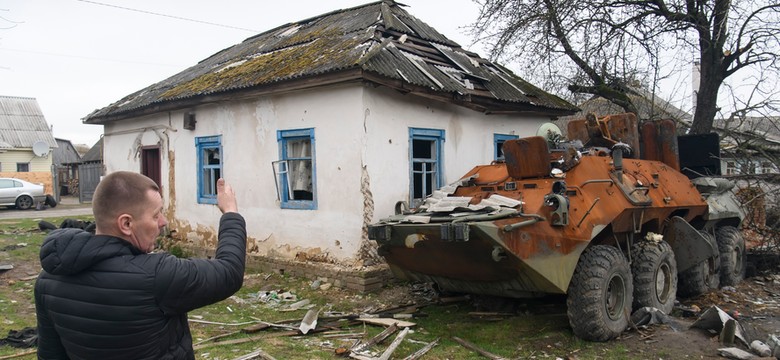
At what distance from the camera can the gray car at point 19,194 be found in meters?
22.0

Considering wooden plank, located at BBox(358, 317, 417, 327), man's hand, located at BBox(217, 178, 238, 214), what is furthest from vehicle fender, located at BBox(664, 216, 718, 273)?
man's hand, located at BBox(217, 178, 238, 214)

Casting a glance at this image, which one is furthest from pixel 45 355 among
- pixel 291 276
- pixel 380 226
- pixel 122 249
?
pixel 291 276

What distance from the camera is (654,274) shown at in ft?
22.3

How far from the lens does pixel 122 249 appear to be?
7.19ft

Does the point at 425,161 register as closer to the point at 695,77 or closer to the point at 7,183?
the point at 695,77

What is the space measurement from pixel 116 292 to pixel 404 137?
278 inches

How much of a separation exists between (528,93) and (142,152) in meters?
8.13

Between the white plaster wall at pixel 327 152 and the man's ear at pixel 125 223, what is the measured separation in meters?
6.16

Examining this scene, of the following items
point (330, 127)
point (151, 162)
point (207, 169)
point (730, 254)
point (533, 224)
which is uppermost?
point (330, 127)

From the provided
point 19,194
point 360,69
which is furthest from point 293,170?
point 19,194

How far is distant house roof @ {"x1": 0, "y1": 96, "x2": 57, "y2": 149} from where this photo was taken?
3096cm

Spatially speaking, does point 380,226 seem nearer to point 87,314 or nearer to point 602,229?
point 602,229

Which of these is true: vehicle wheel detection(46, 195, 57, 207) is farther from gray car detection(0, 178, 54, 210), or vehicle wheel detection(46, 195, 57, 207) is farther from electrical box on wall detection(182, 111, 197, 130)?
electrical box on wall detection(182, 111, 197, 130)

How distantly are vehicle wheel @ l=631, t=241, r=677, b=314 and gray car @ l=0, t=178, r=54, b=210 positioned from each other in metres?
22.7
